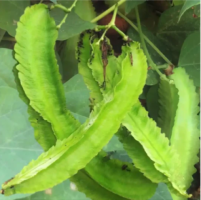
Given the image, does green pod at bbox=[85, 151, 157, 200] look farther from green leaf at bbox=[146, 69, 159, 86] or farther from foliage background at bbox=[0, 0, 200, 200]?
green leaf at bbox=[146, 69, 159, 86]

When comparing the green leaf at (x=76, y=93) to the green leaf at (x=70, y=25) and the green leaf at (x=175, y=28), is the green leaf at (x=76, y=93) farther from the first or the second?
the green leaf at (x=175, y=28)

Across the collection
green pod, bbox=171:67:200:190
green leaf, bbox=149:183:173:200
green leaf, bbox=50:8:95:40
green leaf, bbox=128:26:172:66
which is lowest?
green leaf, bbox=149:183:173:200

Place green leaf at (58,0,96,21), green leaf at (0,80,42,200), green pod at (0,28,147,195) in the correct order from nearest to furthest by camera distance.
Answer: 1. green pod at (0,28,147,195)
2. green leaf at (0,80,42,200)
3. green leaf at (58,0,96,21)

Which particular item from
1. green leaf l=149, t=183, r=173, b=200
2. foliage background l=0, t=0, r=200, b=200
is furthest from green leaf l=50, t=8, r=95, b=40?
green leaf l=149, t=183, r=173, b=200

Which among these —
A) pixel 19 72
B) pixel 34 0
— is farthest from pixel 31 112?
pixel 34 0

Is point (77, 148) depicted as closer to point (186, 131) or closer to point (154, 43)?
point (186, 131)

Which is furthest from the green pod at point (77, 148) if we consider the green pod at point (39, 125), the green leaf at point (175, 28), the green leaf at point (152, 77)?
the green leaf at point (175, 28)

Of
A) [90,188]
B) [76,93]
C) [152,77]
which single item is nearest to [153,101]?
[152,77]
